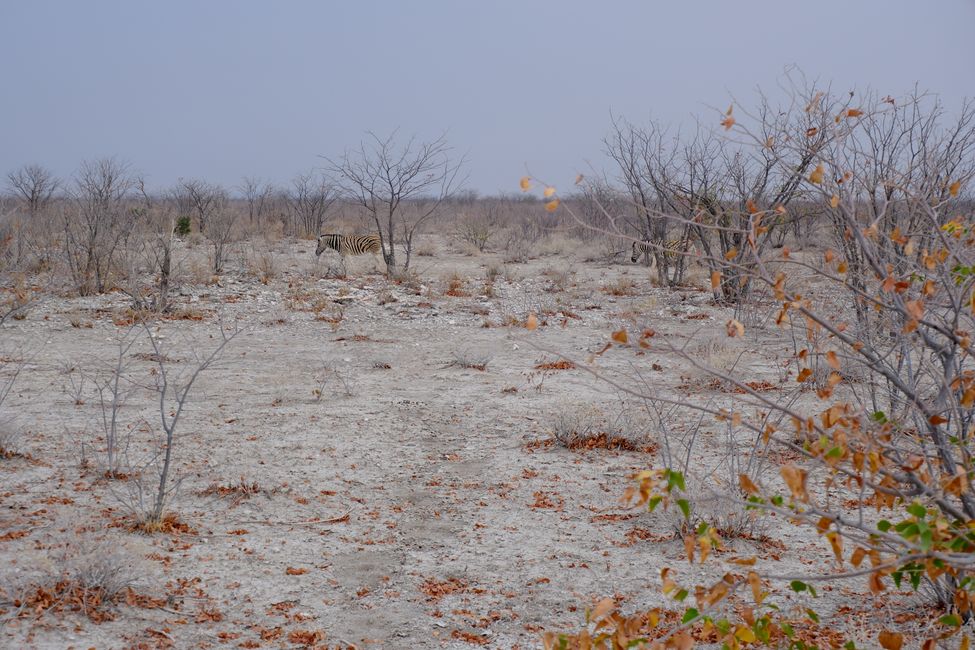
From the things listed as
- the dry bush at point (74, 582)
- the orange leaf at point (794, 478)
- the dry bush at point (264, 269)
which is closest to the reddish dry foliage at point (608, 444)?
the dry bush at point (74, 582)

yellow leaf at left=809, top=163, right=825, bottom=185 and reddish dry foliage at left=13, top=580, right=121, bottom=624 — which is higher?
yellow leaf at left=809, top=163, right=825, bottom=185

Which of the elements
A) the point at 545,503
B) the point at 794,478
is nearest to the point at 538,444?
the point at 545,503

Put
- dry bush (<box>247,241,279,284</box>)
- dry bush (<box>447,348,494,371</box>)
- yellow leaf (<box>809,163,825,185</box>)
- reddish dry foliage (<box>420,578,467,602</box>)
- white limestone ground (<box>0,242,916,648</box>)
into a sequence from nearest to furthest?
yellow leaf (<box>809,163,825,185</box>) < white limestone ground (<box>0,242,916,648</box>) < reddish dry foliage (<box>420,578,467,602</box>) < dry bush (<box>447,348,494,371</box>) < dry bush (<box>247,241,279,284</box>)

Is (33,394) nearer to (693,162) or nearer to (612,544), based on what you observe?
(612,544)

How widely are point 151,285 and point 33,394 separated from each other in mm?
6311

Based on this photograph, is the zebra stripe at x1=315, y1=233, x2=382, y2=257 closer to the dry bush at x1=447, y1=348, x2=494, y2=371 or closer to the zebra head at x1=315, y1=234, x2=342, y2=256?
the zebra head at x1=315, y1=234, x2=342, y2=256

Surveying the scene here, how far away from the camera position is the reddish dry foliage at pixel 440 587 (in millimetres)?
3868

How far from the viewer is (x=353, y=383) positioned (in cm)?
826

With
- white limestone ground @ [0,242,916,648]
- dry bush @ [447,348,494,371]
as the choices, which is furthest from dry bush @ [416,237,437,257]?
dry bush @ [447,348,494,371]

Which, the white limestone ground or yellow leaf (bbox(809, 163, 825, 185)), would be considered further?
the white limestone ground

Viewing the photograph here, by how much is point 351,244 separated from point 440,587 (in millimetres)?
15500

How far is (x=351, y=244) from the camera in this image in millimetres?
18891

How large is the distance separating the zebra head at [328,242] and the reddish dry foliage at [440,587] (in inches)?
586

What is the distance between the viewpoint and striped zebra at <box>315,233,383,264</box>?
18516 millimetres
